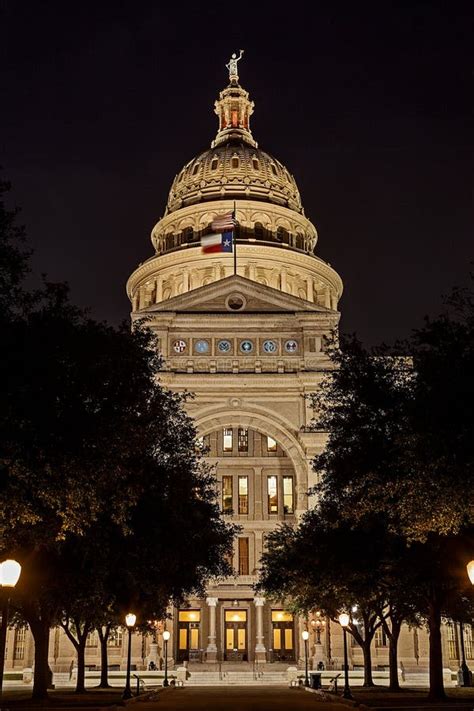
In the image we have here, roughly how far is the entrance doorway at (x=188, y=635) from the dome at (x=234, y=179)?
5173 cm

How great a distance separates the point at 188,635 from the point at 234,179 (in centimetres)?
5764

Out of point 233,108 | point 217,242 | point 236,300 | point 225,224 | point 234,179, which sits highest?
point 233,108

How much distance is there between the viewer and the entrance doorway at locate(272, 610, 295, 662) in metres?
65.8

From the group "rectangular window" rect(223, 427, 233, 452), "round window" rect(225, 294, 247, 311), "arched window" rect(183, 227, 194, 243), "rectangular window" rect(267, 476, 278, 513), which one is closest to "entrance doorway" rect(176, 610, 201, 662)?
"rectangular window" rect(267, 476, 278, 513)

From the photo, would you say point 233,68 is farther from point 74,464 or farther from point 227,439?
point 74,464

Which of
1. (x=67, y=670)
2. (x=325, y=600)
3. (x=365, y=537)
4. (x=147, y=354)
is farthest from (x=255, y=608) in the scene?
(x=147, y=354)

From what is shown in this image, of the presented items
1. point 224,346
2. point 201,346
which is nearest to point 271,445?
point 224,346

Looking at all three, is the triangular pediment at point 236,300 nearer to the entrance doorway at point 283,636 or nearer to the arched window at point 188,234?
the entrance doorway at point 283,636

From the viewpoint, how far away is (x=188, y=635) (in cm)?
6656

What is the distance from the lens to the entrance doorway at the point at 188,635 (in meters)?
65.7

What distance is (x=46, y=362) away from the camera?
19.8 metres

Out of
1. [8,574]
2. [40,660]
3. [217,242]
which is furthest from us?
[217,242]

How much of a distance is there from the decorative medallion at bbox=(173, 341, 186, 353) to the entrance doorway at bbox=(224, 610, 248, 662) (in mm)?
20711

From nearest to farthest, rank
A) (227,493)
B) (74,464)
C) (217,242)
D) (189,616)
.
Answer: (74,464)
(189,616)
(227,493)
(217,242)
